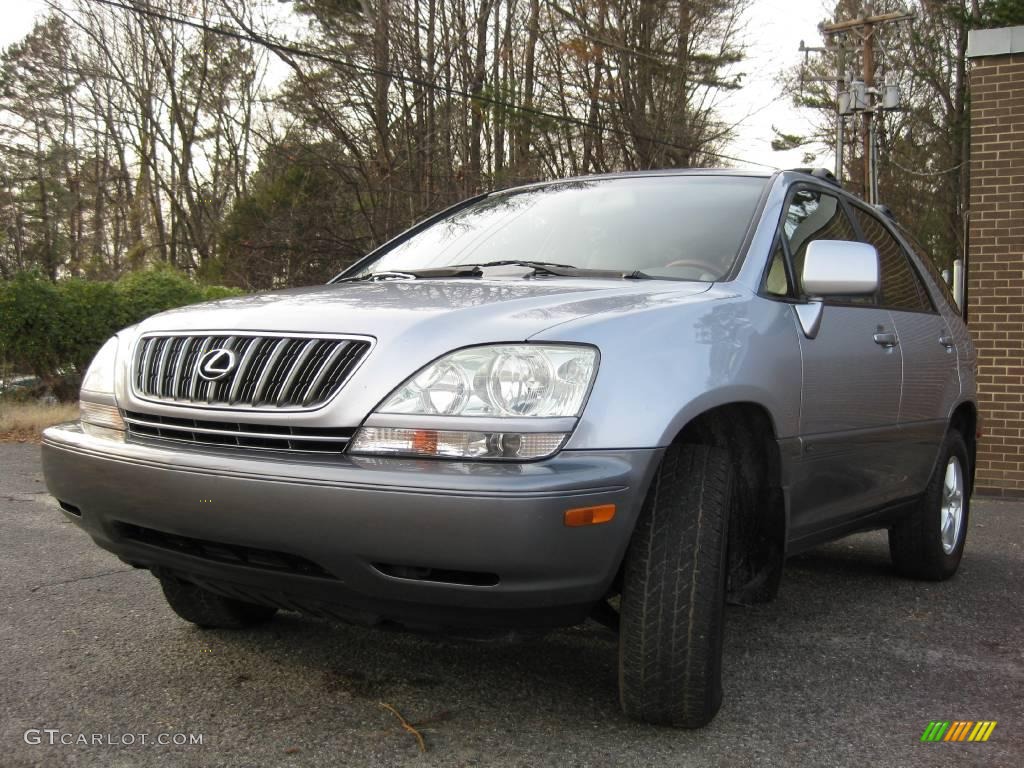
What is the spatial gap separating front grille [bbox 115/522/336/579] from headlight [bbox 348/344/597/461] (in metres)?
0.33

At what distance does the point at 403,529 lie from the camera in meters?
2.27

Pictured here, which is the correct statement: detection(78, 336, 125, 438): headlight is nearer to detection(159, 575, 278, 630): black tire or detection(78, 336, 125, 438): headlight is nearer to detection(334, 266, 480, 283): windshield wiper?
detection(159, 575, 278, 630): black tire

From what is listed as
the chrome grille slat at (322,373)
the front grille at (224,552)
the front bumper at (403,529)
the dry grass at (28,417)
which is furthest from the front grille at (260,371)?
the dry grass at (28,417)

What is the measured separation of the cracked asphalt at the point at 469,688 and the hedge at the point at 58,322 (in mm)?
8565

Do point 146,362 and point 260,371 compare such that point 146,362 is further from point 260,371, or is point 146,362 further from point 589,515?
point 589,515

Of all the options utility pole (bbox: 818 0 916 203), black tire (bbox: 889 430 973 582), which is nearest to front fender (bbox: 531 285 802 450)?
black tire (bbox: 889 430 973 582)

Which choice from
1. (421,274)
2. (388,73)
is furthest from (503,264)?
(388,73)

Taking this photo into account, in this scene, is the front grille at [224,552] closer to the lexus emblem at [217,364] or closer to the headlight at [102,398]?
the headlight at [102,398]

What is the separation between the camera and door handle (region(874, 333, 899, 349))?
3.86 meters

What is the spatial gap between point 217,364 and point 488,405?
2.49 ft

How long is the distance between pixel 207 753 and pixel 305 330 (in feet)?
3.45

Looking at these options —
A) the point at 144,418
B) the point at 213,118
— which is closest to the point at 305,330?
the point at 144,418

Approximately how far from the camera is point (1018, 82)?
8539 millimetres

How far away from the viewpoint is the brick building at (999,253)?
854cm
